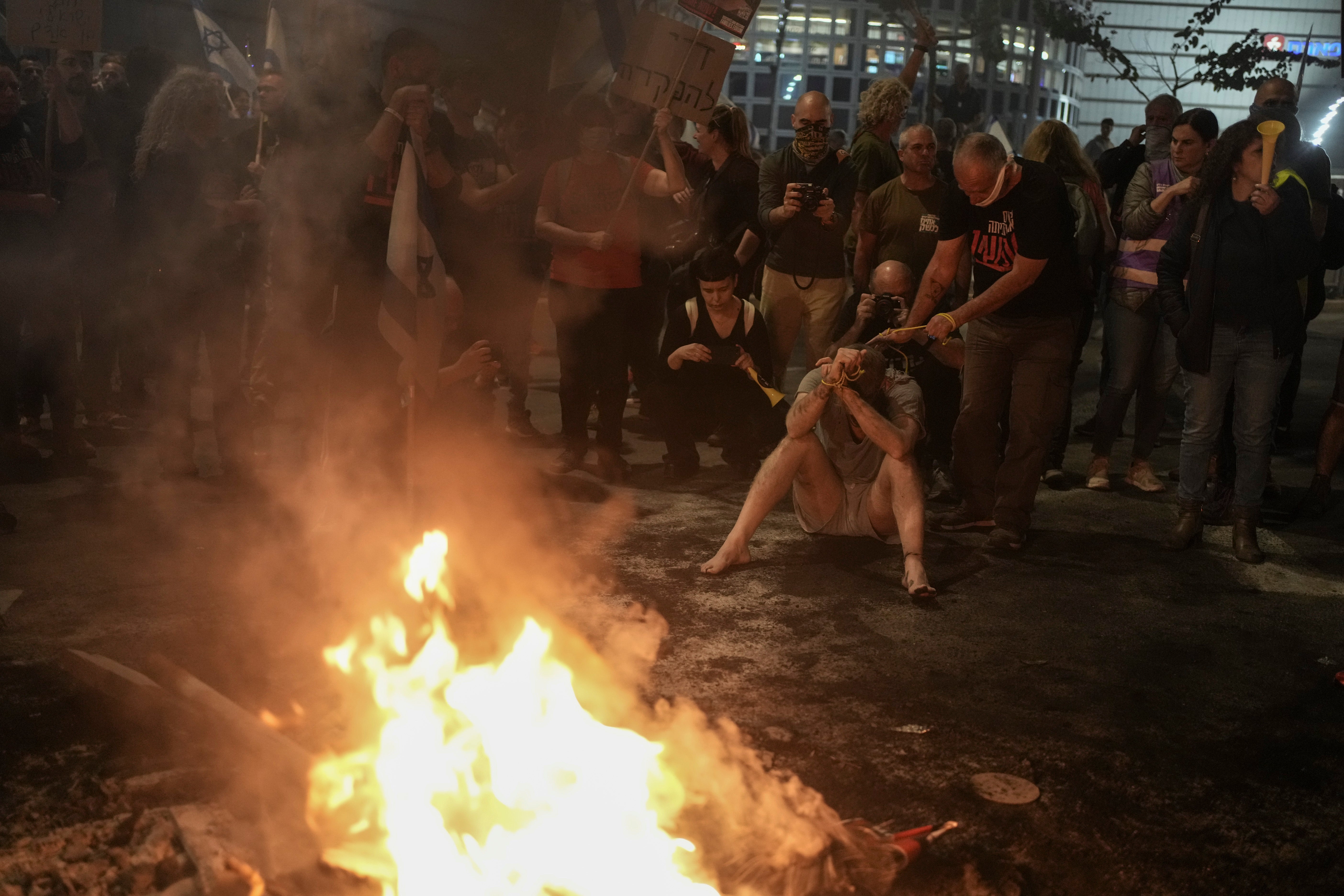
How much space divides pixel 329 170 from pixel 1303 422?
316 inches

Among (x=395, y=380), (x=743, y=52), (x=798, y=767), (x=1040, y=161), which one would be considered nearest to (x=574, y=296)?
(x=395, y=380)

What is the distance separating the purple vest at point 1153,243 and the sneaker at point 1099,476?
3.65 feet

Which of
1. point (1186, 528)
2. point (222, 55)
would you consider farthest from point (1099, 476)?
point (222, 55)

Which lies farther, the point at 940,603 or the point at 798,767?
the point at 940,603

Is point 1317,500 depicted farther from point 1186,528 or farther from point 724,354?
point 724,354

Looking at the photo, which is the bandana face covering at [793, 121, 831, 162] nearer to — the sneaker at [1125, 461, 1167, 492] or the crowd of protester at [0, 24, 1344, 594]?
the crowd of protester at [0, 24, 1344, 594]

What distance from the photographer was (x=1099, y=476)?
24.7ft

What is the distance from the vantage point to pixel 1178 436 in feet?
30.5

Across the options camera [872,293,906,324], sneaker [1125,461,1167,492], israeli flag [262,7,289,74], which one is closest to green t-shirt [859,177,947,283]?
camera [872,293,906,324]

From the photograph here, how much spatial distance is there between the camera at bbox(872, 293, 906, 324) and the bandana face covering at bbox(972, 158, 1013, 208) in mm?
710

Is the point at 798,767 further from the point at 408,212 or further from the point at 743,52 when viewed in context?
the point at 743,52

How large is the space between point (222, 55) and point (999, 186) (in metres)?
7.07

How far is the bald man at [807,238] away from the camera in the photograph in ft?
24.9

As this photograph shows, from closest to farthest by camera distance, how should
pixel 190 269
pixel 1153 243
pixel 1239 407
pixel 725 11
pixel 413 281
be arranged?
pixel 413 281, pixel 1239 407, pixel 190 269, pixel 1153 243, pixel 725 11
